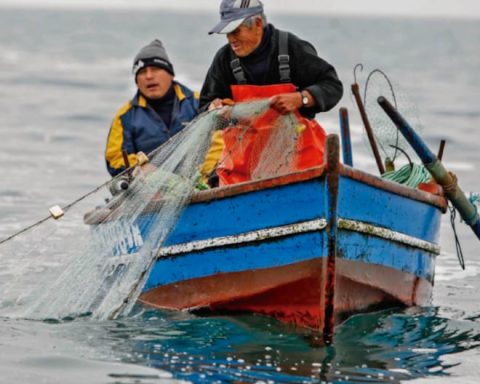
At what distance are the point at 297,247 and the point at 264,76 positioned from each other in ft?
4.06

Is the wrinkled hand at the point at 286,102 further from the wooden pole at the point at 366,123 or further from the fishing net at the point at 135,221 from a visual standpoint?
the wooden pole at the point at 366,123

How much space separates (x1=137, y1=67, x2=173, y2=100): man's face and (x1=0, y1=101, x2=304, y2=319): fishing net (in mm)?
1073

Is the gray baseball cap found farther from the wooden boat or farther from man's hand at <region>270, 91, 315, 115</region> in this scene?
the wooden boat

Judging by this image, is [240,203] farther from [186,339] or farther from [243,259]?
[186,339]

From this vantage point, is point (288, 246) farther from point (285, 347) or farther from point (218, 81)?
point (218, 81)

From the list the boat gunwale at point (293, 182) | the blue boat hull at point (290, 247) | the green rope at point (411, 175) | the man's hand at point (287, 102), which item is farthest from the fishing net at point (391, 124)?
the man's hand at point (287, 102)

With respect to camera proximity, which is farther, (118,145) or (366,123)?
(366,123)

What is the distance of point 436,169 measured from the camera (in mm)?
9094

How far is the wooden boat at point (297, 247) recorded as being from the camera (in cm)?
802

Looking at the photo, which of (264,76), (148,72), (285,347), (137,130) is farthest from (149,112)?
(285,347)

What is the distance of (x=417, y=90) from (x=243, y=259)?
2984cm

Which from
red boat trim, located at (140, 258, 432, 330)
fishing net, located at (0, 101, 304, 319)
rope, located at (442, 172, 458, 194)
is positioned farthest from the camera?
rope, located at (442, 172, 458, 194)

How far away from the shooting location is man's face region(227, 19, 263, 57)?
8.45m

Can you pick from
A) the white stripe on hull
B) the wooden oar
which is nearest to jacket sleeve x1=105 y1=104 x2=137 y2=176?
the white stripe on hull
